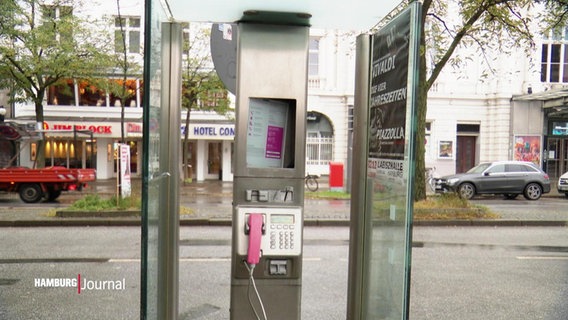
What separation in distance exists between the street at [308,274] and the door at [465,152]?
16.4 metres

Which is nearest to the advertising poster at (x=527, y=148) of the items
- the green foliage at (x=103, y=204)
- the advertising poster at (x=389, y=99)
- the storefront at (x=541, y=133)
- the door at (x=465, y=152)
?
the storefront at (x=541, y=133)

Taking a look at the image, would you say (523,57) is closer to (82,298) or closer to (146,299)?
(82,298)

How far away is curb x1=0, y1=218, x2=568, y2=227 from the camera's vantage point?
1109 cm

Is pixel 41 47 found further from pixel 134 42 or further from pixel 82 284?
pixel 82 284

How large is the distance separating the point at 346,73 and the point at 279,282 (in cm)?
2289

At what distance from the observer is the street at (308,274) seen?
5.29 meters

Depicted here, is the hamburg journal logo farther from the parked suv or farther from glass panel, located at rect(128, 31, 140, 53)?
glass panel, located at rect(128, 31, 140, 53)

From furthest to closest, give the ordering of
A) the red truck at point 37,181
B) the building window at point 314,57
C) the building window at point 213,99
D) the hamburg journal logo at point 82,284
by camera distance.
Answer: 1. the building window at point 314,57
2. the building window at point 213,99
3. the red truck at point 37,181
4. the hamburg journal logo at point 82,284

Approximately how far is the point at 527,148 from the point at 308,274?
22564mm

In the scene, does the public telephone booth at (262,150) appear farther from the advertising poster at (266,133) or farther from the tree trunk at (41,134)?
the tree trunk at (41,134)

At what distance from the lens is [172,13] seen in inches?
141

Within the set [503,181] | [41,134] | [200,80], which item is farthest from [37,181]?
[503,181]

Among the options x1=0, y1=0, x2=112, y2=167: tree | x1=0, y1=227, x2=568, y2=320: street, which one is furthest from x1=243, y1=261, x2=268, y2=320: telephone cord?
x1=0, y1=0, x2=112, y2=167: tree

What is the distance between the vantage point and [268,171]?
327 cm
